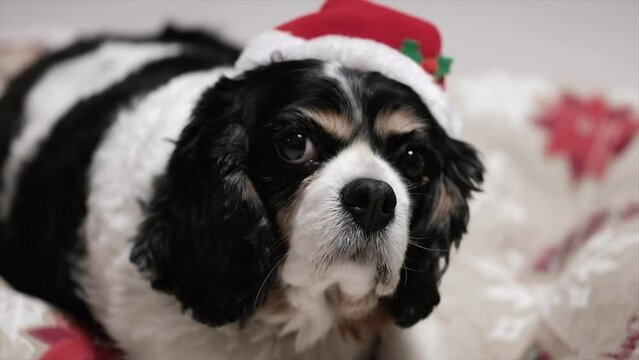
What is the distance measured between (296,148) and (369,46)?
0.29 m

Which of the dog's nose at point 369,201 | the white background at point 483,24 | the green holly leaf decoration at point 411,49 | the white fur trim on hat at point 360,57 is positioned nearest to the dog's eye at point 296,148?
the dog's nose at point 369,201

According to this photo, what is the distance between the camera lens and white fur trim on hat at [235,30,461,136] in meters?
1.38

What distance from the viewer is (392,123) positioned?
1.28 metres

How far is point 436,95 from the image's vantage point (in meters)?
1.43

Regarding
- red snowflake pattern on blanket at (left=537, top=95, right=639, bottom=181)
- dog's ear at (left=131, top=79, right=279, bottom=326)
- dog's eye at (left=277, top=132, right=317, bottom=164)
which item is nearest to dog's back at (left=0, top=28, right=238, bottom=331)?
dog's ear at (left=131, top=79, right=279, bottom=326)

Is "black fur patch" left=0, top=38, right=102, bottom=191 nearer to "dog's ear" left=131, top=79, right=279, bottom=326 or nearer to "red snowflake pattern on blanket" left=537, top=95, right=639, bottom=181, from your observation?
"dog's ear" left=131, top=79, right=279, bottom=326

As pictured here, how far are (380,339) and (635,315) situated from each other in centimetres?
51

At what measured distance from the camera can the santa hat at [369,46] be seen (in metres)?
1.39

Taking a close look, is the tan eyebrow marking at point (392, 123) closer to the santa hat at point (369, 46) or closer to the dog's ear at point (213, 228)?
the santa hat at point (369, 46)

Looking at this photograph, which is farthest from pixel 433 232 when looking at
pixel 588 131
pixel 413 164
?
pixel 588 131

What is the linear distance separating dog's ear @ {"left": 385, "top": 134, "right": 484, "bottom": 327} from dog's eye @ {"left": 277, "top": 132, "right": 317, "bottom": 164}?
0.24m

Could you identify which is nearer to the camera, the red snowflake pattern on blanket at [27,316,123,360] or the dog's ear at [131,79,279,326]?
the dog's ear at [131,79,279,326]

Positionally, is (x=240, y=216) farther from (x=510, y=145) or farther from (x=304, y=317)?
(x=510, y=145)

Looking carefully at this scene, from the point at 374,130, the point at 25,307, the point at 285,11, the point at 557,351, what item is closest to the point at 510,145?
the point at 285,11
